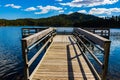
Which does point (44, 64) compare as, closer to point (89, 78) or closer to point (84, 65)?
point (84, 65)

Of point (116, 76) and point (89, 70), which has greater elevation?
point (89, 70)

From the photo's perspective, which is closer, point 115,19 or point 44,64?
point 44,64

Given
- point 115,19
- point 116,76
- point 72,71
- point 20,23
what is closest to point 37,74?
point 72,71

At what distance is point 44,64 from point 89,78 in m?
2.11

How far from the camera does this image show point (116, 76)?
10328 mm

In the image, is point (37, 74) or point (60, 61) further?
point (60, 61)

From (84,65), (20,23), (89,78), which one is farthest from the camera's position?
(20,23)

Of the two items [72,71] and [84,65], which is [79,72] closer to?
[72,71]

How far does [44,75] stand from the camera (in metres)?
5.62

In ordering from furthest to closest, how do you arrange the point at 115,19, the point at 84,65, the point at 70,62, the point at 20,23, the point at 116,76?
the point at 20,23, the point at 115,19, the point at 116,76, the point at 70,62, the point at 84,65

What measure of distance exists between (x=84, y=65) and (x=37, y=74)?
1975 mm

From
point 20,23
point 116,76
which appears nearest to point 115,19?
point 20,23

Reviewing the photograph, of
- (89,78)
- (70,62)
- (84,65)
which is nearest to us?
(89,78)

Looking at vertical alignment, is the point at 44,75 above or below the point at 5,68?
above
